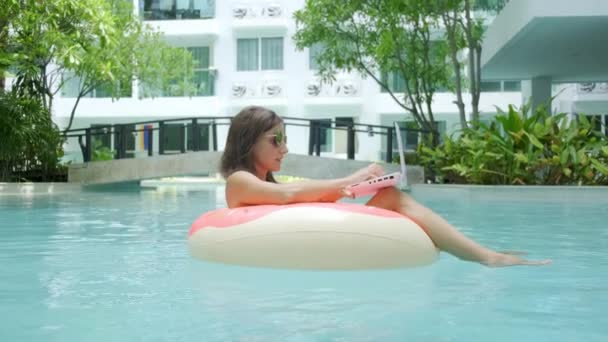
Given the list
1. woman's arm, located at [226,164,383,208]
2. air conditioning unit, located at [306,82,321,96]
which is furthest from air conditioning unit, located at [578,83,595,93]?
woman's arm, located at [226,164,383,208]

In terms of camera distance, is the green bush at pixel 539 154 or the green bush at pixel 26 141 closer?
the green bush at pixel 539 154

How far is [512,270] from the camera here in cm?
457

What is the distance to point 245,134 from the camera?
4.81m

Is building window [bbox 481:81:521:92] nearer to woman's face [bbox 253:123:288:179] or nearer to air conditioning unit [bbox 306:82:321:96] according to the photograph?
air conditioning unit [bbox 306:82:321:96]

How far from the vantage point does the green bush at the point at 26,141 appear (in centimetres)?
1549

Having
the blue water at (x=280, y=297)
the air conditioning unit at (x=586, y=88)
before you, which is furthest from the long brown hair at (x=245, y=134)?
the air conditioning unit at (x=586, y=88)

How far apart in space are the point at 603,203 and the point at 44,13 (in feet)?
27.2

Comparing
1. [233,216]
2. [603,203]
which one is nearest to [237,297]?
[233,216]

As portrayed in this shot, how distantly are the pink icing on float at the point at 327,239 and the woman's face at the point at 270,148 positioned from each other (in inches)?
12.6

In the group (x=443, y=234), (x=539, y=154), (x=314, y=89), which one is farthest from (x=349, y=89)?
(x=443, y=234)

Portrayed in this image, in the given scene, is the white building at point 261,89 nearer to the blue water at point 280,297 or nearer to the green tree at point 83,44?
the green tree at point 83,44

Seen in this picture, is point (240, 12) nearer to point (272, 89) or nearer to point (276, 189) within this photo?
point (272, 89)

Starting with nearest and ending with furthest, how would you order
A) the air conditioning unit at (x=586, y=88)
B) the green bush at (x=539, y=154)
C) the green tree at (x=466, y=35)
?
the green bush at (x=539, y=154), the green tree at (x=466, y=35), the air conditioning unit at (x=586, y=88)

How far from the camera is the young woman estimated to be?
4582mm
